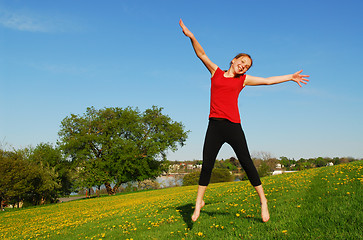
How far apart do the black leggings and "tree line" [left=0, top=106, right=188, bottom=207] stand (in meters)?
40.0

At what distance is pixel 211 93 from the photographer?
476 centimetres

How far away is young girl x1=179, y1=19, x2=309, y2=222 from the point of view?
4566 mm

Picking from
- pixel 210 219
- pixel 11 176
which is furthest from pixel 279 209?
pixel 11 176

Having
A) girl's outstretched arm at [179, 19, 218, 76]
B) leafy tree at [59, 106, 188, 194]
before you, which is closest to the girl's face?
girl's outstretched arm at [179, 19, 218, 76]

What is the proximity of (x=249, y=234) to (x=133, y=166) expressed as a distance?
1608 inches

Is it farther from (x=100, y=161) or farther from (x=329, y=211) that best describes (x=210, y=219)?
(x=100, y=161)

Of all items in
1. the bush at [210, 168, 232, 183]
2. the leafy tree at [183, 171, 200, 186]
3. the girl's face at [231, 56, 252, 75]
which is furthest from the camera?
the bush at [210, 168, 232, 183]

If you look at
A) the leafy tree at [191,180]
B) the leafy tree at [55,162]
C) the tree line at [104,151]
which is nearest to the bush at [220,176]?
the leafy tree at [191,180]

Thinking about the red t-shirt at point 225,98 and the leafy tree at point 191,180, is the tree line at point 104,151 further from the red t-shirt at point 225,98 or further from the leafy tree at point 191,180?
the red t-shirt at point 225,98

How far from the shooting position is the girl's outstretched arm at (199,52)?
459 cm

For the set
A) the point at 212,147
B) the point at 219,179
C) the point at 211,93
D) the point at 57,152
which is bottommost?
the point at 219,179

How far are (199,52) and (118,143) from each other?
41313 mm

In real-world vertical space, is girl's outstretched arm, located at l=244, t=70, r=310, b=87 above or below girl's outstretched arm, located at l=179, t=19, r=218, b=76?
below

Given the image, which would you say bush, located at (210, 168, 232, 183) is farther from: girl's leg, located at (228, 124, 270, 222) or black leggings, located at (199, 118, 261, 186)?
black leggings, located at (199, 118, 261, 186)
